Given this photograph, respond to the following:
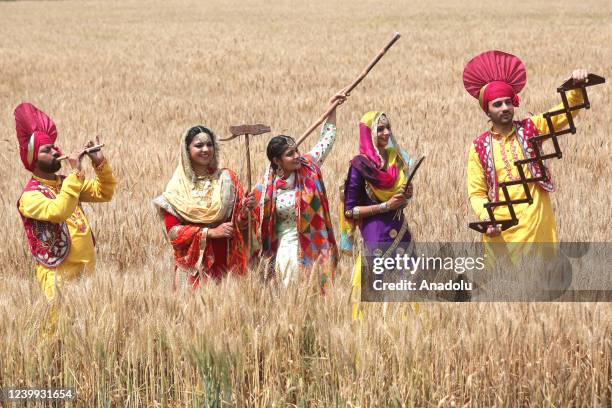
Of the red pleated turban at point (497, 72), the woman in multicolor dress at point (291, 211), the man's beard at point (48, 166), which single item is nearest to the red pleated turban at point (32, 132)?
the man's beard at point (48, 166)

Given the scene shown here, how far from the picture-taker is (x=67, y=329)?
3285mm

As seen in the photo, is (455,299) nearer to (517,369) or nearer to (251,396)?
(517,369)

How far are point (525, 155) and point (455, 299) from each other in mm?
1015

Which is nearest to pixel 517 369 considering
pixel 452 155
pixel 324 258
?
pixel 324 258

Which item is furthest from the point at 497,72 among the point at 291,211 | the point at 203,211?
the point at 203,211

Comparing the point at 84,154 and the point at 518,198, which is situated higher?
the point at 84,154

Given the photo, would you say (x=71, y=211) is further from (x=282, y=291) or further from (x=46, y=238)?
(x=282, y=291)

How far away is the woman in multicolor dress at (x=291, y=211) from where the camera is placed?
4535 millimetres

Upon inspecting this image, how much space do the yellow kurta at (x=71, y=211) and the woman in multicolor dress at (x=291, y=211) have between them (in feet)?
2.66

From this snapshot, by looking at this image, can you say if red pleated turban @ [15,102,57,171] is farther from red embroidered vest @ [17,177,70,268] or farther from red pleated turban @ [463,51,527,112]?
red pleated turban @ [463,51,527,112]

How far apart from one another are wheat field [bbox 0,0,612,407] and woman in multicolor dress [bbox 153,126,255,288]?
0.22 meters

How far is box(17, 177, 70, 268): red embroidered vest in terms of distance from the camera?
166 inches

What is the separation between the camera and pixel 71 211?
4098 mm

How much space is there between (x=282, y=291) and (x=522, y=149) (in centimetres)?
144
